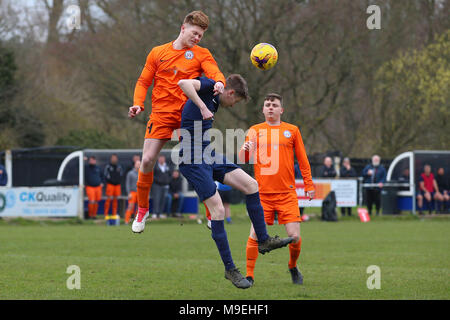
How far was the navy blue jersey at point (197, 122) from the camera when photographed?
7750mm

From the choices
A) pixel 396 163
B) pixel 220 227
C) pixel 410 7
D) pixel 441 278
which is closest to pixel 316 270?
pixel 441 278

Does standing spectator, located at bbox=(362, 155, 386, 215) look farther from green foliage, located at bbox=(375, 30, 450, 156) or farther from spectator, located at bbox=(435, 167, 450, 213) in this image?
green foliage, located at bbox=(375, 30, 450, 156)

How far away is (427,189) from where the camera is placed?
24672 mm

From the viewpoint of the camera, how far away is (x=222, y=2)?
30.0 meters

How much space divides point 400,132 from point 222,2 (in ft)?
37.5

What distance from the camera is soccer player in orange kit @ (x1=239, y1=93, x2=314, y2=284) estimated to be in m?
9.06

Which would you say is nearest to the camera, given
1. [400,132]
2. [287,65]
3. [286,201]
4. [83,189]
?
[286,201]

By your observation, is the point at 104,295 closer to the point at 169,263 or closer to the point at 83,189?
the point at 169,263

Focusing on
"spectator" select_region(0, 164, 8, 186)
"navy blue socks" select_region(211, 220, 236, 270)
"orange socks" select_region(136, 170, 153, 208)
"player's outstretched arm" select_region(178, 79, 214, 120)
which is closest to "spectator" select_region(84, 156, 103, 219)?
"spectator" select_region(0, 164, 8, 186)

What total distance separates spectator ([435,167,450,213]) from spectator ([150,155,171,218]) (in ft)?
30.0

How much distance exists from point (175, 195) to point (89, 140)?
12.7 m

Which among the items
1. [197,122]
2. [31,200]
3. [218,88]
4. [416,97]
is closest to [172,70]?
[197,122]

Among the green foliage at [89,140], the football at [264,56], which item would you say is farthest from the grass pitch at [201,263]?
the green foliage at [89,140]

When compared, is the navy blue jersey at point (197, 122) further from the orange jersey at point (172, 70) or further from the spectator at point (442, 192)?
the spectator at point (442, 192)
